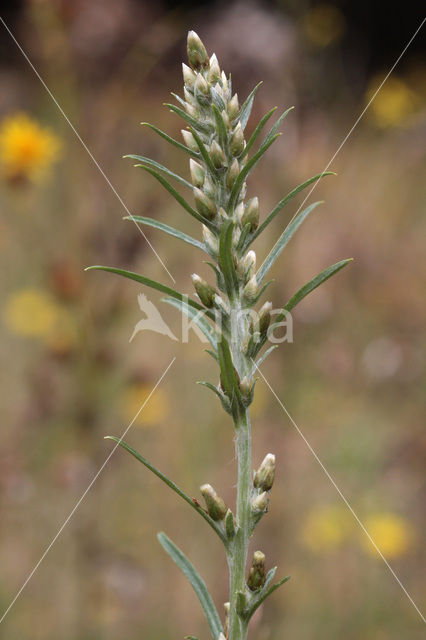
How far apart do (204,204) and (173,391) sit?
2.11 meters

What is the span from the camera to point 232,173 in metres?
0.51

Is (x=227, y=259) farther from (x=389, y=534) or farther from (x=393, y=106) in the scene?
(x=393, y=106)

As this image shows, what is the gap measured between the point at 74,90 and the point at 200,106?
1.27m

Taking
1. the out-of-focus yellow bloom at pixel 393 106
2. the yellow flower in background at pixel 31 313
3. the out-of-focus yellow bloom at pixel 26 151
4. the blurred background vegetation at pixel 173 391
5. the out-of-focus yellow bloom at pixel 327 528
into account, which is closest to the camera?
the blurred background vegetation at pixel 173 391

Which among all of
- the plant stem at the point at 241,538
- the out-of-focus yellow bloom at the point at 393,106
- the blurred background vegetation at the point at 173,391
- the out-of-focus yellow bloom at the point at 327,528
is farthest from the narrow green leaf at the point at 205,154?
the out-of-focus yellow bloom at the point at 393,106

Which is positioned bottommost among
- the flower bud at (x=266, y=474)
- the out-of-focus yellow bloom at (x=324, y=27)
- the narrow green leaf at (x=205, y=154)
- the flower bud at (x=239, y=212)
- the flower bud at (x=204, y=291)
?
the flower bud at (x=266, y=474)

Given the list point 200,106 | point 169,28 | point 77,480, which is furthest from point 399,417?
point 200,106

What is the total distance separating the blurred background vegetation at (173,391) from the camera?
158 centimetres

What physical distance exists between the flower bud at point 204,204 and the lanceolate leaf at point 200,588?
0.29 metres

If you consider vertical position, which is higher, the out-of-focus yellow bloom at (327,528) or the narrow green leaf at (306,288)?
the narrow green leaf at (306,288)

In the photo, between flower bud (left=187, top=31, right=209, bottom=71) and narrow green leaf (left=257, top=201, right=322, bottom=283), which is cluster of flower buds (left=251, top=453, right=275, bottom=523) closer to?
narrow green leaf (left=257, top=201, right=322, bottom=283)

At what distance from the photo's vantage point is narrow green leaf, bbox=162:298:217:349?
518mm

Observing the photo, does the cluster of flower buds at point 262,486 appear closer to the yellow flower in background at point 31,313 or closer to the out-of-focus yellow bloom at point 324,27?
the out-of-focus yellow bloom at point 324,27

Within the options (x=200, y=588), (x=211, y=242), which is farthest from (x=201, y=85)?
(x=200, y=588)
